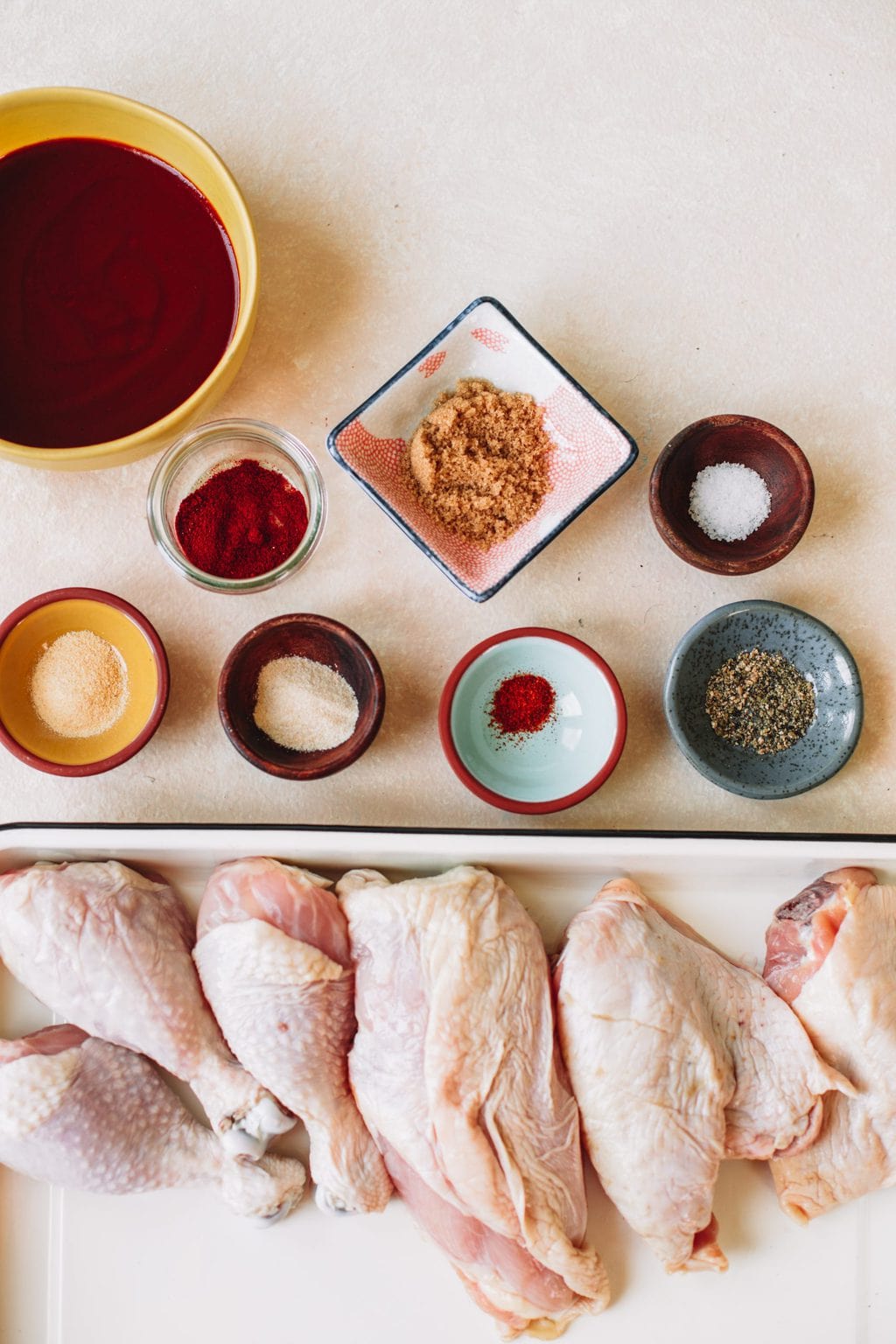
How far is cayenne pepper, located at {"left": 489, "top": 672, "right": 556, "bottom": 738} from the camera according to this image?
5.15 feet

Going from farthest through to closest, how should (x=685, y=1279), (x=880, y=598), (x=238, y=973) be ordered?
(x=880, y=598) < (x=685, y=1279) < (x=238, y=973)

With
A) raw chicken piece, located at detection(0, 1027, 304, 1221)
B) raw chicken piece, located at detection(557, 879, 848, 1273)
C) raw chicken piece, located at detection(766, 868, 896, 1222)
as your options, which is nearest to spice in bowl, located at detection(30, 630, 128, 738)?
raw chicken piece, located at detection(0, 1027, 304, 1221)

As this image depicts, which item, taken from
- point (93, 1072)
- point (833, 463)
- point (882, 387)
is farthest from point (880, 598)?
point (93, 1072)

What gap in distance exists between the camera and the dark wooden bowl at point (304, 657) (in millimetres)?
1492

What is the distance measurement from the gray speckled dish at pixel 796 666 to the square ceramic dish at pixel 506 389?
28 cm

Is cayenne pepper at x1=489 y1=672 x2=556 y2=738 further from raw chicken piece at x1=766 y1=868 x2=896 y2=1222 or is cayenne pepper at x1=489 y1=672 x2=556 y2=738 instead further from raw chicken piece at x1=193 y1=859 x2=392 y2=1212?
raw chicken piece at x1=766 y1=868 x2=896 y2=1222

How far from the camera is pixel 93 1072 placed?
148 centimetres

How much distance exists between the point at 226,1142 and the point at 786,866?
0.92 meters

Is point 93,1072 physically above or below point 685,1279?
below

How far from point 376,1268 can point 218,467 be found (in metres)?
1.26

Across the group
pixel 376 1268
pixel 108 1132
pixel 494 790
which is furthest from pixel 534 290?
pixel 376 1268

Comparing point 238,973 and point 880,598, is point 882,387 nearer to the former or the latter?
point 880,598

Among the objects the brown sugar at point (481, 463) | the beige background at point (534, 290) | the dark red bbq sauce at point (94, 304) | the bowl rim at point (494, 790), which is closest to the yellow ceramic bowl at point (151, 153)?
the dark red bbq sauce at point (94, 304)

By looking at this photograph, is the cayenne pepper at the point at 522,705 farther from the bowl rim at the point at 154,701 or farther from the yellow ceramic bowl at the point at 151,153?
the yellow ceramic bowl at the point at 151,153
